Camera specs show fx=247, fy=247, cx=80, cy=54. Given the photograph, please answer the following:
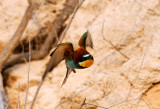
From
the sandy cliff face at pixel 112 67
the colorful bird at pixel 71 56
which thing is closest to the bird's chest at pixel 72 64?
the colorful bird at pixel 71 56

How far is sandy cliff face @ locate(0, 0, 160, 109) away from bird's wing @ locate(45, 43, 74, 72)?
56 centimetres

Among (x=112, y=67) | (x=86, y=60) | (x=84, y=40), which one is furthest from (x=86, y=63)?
(x=112, y=67)

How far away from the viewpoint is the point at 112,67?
5.06 ft

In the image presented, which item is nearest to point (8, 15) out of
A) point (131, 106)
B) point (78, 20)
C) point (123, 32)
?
point (78, 20)

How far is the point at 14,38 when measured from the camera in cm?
183

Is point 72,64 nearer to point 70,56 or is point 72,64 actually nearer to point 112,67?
Result: point 70,56

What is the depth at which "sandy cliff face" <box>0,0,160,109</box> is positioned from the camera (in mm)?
1415

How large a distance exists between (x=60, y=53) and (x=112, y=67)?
799mm

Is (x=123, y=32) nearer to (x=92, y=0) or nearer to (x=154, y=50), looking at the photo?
(x=154, y=50)

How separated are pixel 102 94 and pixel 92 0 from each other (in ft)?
2.66

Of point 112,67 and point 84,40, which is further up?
point 84,40

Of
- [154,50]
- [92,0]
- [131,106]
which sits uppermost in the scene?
[92,0]

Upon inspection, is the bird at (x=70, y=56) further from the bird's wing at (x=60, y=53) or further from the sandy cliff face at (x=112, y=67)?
the sandy cliff face at (x=112, y=67)

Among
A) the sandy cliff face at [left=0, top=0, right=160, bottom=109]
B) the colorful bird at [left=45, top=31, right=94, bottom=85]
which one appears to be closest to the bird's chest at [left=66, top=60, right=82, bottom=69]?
the colorful bird at [left=45, top=31, right=94, bottom=85]
